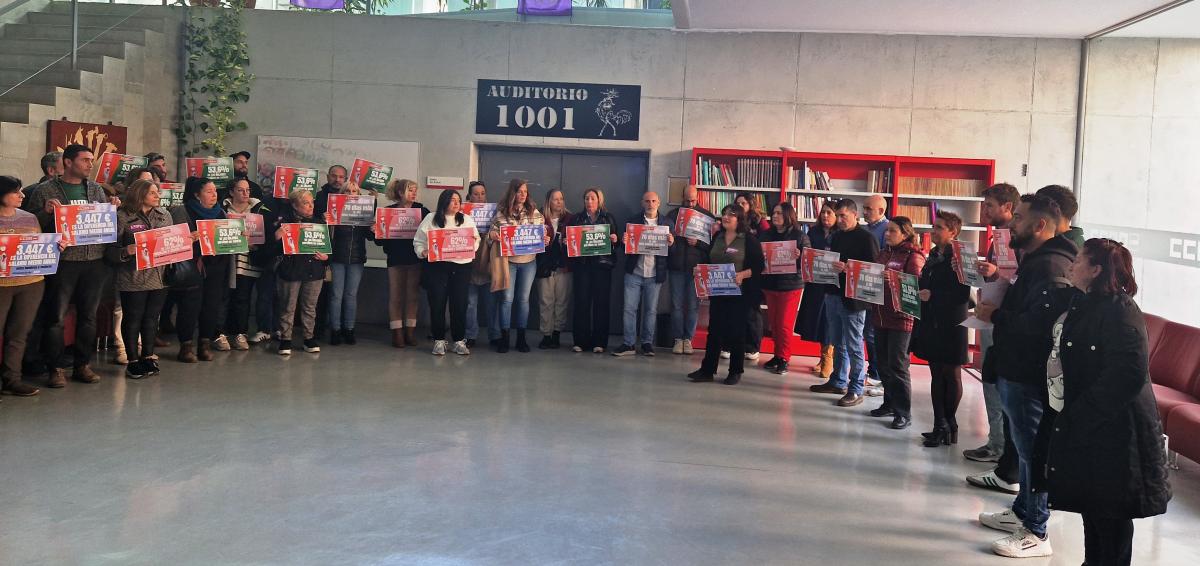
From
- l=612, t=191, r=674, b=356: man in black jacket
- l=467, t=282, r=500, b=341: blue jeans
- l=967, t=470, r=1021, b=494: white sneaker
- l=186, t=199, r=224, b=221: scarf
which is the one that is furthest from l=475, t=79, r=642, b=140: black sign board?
l=967, t=470, r=1021, b=494: white sneaker

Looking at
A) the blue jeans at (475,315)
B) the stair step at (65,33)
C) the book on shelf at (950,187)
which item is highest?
the stair step at (65,33)

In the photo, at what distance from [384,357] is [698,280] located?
2703 millimetres

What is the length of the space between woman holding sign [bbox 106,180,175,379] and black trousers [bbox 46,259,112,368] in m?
0.14

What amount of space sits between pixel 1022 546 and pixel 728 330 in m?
3.56

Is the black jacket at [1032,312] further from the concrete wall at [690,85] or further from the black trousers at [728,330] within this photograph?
the concrete wall at [690,85]

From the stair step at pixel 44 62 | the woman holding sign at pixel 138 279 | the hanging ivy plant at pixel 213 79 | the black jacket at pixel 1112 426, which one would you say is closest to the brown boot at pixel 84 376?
the woman holding sign at pixel 138 279

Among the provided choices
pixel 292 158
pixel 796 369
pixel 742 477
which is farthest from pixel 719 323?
pixel 292 158

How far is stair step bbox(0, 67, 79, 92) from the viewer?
8039 millimetres

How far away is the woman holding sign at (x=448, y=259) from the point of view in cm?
798

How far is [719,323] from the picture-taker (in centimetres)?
737

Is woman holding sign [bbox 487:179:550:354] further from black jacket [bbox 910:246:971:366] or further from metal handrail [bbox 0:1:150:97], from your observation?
metal handrail [bbox 0:1:150:97]

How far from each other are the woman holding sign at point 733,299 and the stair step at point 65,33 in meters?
6.10

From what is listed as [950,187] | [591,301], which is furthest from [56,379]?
[950,187]

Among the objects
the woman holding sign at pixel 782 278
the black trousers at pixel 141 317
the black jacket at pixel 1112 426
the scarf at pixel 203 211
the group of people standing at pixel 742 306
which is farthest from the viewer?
the woman holding sign at pixel 782 278
